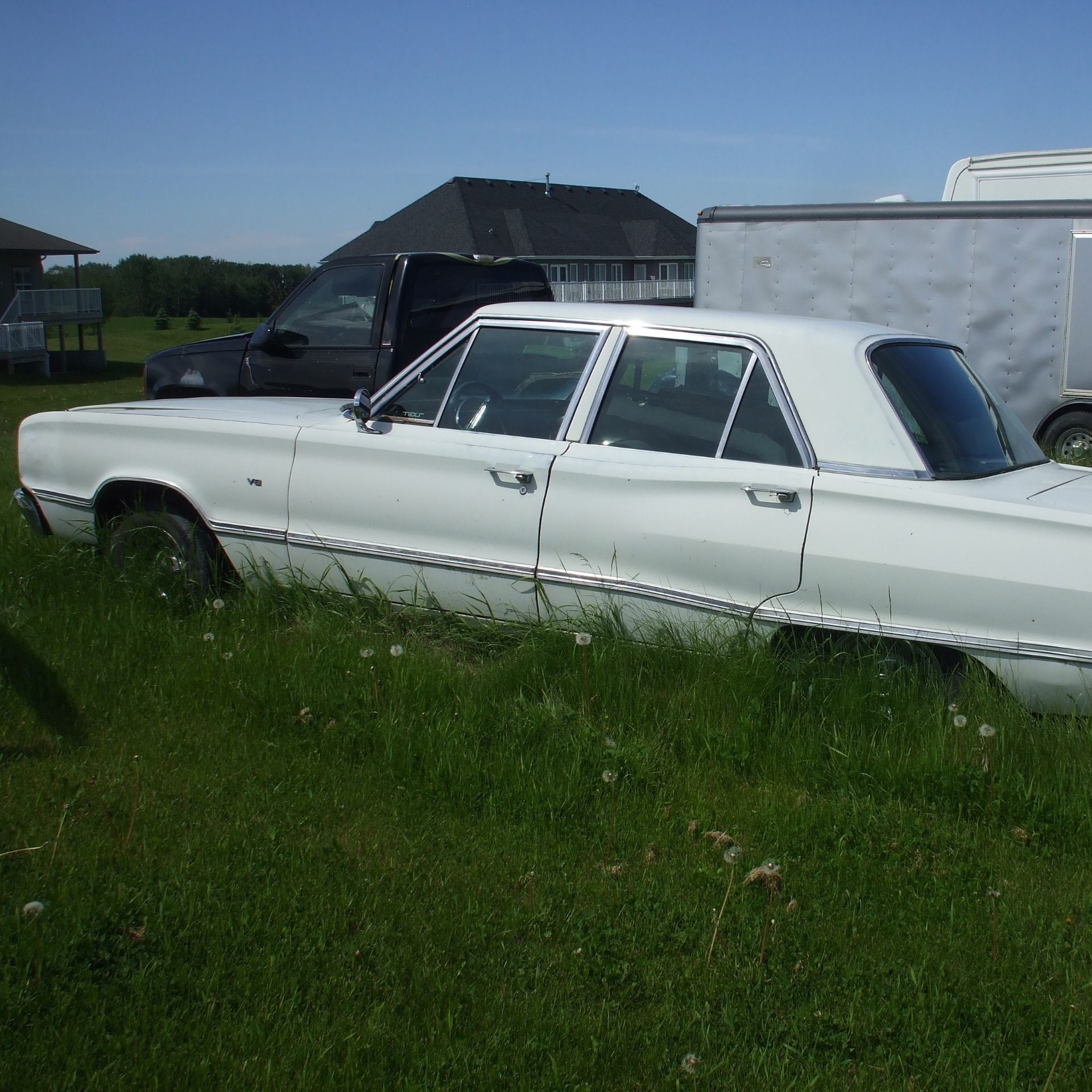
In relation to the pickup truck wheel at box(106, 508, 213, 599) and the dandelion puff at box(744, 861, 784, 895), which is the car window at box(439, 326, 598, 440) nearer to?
the pickup truck wheel at box(106, 508, 213, 599)

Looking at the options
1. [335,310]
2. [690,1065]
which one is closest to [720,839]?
[690,1065]

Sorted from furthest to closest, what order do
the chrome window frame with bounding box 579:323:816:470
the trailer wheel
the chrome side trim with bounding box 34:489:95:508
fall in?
the trailer wheel < the chrome side trim with bounding box 34:489:95:508 < the chrome window frame with bounding box 579:323:816:470

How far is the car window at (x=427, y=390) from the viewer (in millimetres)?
4965

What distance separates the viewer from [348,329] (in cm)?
809

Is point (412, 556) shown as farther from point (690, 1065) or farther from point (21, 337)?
point (21, 337)

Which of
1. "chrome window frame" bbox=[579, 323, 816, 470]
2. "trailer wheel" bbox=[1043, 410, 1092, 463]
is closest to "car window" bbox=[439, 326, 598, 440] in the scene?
"chrome window frame" bbox=[579, 323, 816, 470]

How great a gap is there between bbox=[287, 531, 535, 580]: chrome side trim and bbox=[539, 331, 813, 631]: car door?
0.48 ft

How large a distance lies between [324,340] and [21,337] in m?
36.3

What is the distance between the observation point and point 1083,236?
9852 millimetres

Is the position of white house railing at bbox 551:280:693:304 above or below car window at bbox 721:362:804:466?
above

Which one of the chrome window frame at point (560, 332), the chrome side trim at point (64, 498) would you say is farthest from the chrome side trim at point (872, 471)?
the chrome side trim at point (64, 498)

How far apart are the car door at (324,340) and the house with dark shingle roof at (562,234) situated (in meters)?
37.9

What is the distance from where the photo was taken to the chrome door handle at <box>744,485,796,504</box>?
155 inches

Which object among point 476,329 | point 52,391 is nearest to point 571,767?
point 476,329
